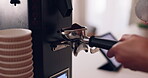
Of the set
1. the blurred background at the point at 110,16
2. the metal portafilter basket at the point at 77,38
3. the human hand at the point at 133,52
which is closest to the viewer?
the human hand at the point at 133,52

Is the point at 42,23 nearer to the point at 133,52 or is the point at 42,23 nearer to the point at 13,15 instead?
the point at 13,15

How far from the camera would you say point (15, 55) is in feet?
1.75

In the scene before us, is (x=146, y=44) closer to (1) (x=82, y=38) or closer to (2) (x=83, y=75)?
(1) (x=82, y=38)

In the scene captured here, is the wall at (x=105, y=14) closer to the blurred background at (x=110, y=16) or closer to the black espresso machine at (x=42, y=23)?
the blurred background at (x=110, y=16)

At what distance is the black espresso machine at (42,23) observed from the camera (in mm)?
617

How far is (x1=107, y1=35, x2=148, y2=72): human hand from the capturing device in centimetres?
45

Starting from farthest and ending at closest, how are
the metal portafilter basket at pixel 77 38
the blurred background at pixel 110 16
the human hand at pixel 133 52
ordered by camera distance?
the blurred background at pixel 110 16 < the metal portafilter basket at pixel 77 38 < the human hand at pixel 133 52

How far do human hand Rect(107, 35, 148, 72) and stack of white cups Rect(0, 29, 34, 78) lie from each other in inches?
7.9

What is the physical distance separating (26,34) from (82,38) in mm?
155

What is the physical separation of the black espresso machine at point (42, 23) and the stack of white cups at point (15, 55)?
0.24 ft

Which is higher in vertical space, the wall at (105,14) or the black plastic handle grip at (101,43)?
the wall at (105,14)

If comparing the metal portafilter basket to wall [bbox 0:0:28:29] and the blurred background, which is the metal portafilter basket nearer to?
wall [bbox 0:0:28:29]

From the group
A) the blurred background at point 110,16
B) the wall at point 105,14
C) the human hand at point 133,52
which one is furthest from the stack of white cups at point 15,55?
the wall at point 105,14

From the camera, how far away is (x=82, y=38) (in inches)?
24.3
